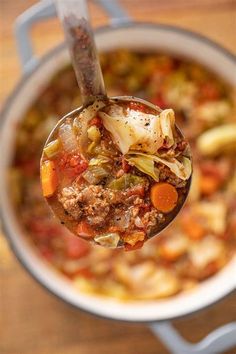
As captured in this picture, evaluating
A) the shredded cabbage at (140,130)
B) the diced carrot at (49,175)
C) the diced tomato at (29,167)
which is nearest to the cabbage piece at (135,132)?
the shredded cabbage at (140,130)

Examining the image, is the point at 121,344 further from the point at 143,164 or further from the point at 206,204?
the point at 143,164

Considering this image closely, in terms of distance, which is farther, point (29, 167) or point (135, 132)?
point (29, 167)

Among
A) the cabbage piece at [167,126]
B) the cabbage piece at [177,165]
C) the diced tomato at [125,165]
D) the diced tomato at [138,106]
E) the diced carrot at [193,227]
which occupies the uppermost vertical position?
the diced tomato at [138,106]

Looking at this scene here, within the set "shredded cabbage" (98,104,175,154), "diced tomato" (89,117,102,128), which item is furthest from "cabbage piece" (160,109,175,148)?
"diced tomato" (89,117,102,128)

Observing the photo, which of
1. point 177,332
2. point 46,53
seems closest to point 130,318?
point 177,332

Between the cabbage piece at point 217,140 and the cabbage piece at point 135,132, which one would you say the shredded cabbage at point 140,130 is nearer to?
the cabbage piece at point 135,132

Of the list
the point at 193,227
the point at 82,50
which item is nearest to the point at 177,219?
the point at 193,227

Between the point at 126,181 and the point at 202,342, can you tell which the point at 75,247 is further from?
the point at 126,181
